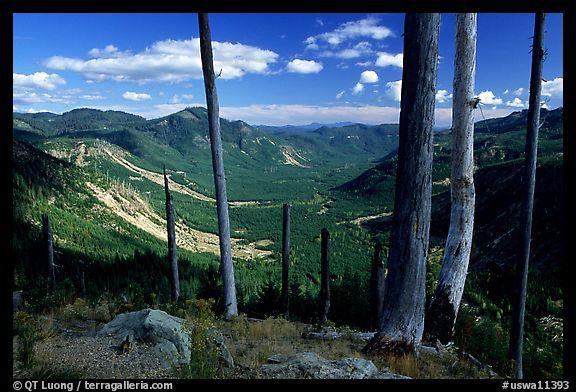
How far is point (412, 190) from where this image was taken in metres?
5.55

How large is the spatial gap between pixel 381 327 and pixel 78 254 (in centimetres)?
6458

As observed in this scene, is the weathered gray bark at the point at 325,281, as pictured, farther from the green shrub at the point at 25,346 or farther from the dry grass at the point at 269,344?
the green shrub at the point at 25,346

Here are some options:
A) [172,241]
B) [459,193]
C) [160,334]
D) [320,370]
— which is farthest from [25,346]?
[172,241]

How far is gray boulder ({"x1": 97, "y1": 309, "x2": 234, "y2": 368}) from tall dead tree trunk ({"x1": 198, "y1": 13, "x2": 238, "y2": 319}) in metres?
3.90

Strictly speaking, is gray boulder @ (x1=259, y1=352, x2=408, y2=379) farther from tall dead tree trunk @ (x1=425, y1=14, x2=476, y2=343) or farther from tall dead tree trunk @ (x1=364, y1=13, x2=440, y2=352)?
tall dead tree trunk @ (x1=425, y1=14, x2=476, y2=343)

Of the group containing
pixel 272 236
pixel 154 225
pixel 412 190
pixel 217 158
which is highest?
pixel 217 158

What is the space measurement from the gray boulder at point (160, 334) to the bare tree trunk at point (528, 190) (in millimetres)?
7195

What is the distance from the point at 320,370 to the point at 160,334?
277 cm

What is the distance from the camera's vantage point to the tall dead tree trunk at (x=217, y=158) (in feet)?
32.9

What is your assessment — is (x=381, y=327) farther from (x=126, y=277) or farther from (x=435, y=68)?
(x=126, y=277)

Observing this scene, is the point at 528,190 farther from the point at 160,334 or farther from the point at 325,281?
the point at 160,334

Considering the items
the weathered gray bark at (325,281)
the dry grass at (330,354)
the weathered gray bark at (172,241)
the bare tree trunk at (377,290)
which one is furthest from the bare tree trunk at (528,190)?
the weathered gray bark at (172,241)

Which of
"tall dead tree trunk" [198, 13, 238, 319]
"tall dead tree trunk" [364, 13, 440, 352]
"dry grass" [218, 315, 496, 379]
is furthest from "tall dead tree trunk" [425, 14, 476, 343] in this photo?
"tall dead tree trunk" [198, 13, 238, 319]
